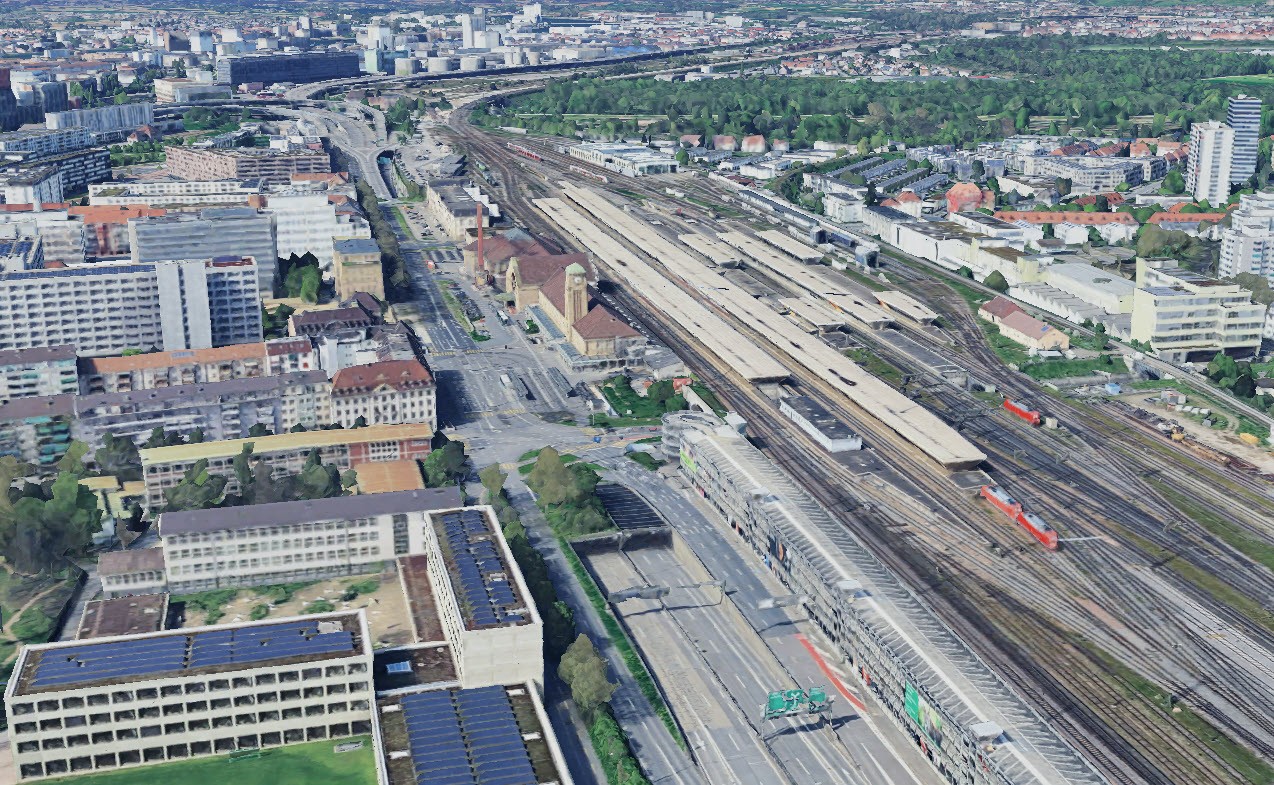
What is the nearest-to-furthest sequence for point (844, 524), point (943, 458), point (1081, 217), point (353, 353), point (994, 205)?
point (844, 524) → point (943, 458) → point (353, 353) → point (1081, 217) → point (994, 205)

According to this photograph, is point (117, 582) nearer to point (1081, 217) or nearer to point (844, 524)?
point (844, 524)

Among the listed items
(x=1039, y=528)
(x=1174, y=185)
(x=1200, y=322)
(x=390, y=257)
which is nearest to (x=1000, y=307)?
(x=1200, y=322)

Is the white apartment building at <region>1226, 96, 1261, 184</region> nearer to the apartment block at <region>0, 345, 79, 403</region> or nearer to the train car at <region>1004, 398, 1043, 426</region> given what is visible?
the train car at <region>1004, 398, 1043, 426</region>

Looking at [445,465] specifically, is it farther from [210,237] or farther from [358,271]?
[210,237]

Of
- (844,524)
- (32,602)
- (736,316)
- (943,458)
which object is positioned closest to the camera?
(32,602)

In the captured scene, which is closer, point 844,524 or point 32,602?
point 32,602

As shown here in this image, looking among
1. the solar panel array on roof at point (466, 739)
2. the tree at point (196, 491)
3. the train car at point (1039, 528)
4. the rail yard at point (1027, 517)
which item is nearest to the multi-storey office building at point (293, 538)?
the tree at point (196, 491)

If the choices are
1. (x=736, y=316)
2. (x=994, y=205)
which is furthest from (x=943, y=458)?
(x=994, y=205)
